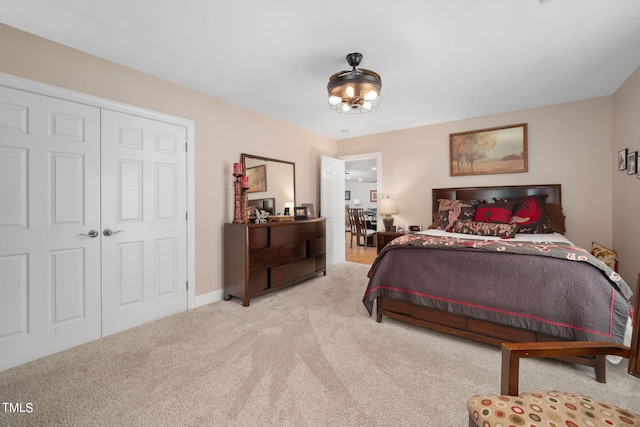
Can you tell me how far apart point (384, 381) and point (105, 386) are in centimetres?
182

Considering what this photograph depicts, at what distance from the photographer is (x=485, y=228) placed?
3.27 metres

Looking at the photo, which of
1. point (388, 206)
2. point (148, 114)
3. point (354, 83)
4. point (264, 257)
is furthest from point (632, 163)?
point (148, 114)

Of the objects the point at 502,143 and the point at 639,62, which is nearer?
the point at 639,62

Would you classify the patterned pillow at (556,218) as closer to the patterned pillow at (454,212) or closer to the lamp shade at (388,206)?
the patterned pillow at (454,212)

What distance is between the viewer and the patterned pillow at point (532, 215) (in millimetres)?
3367

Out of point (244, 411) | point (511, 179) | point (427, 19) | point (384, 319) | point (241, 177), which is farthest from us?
point (511, 179)

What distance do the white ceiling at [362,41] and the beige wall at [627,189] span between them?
8.8 inches

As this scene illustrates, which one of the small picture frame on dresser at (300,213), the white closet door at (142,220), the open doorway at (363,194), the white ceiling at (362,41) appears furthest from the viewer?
the open doorway at (363,194)

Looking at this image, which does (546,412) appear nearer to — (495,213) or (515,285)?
(515,285)

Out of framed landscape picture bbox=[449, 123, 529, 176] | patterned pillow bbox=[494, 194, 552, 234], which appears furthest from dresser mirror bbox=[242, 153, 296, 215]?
patterned pillow bbox=[494, 194, 552, 234]

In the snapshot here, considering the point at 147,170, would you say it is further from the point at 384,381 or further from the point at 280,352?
the point at 384,381

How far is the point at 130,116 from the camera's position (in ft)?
8.59

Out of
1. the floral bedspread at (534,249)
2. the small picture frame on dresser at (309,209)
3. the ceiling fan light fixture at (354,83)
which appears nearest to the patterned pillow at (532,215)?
the floral bedspread at (534,249)

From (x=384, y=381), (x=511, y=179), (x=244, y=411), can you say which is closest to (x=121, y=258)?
(x=244, y=411)
